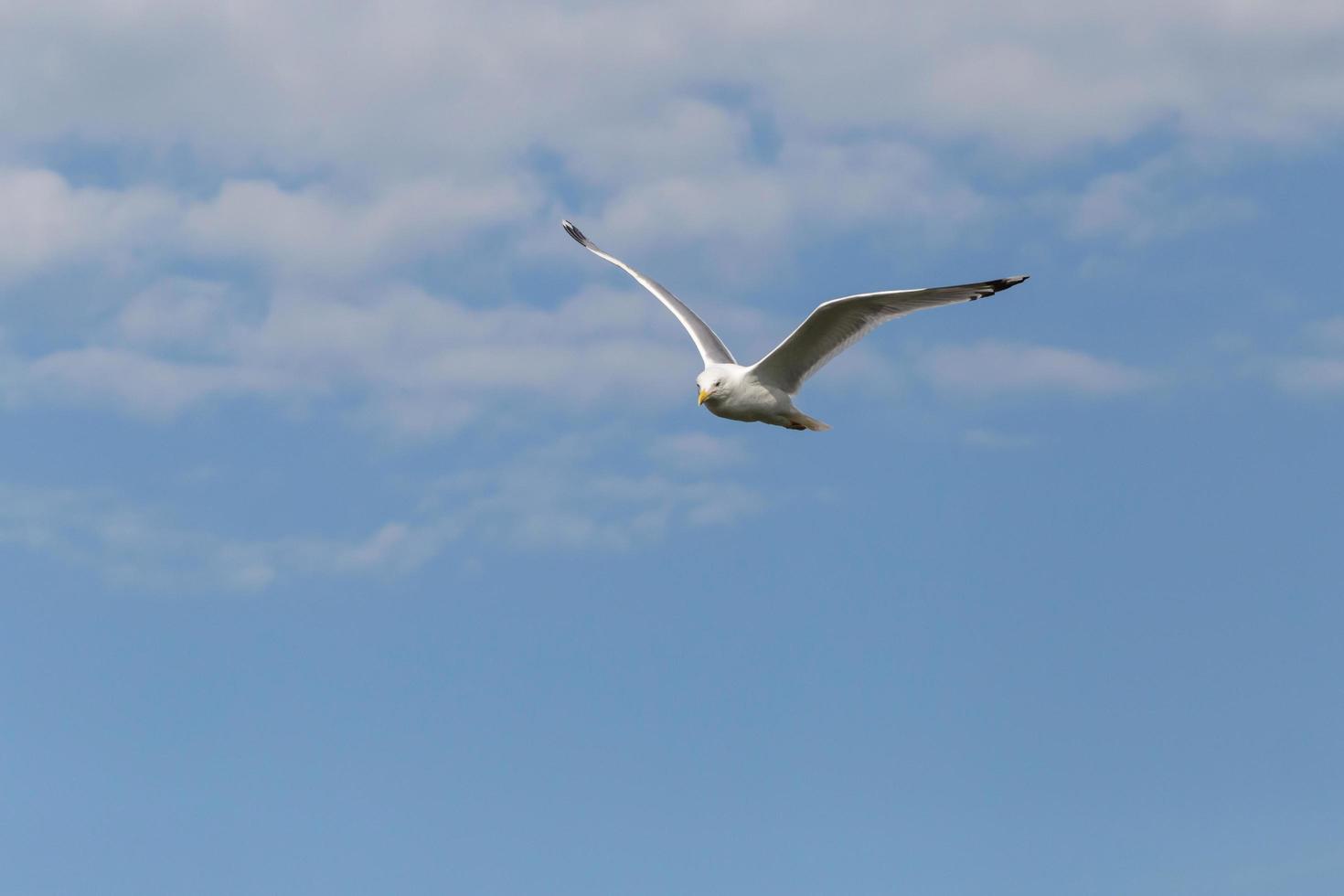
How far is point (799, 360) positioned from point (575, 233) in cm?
1368

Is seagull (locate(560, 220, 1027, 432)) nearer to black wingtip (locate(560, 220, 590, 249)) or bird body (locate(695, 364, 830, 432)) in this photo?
bird body (locate(695, 364, 830, 432))

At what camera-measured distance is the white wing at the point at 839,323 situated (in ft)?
77.0

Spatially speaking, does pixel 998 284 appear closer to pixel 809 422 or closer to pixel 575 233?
pixel 809 422

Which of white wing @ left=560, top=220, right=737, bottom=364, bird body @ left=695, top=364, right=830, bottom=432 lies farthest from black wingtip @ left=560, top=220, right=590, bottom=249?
bird body @ left=695, top=364, right=830, bottom=432

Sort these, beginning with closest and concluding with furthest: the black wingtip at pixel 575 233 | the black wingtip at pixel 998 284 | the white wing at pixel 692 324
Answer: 1. the black wingtip at pixel 998 284
2. the white wing at pixel 692 324
3. the black wingtip at pixel 575 233

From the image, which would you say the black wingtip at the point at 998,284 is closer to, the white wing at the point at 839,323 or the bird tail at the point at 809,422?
the white wing at the point at 839,323

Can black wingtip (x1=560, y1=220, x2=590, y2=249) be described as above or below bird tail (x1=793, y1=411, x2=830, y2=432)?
above

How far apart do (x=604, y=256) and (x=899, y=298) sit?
1154cm

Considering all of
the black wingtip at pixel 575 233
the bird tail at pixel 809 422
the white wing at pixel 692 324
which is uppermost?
the black wingtip at pixel 575 233

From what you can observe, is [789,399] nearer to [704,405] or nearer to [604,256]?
[704,405]

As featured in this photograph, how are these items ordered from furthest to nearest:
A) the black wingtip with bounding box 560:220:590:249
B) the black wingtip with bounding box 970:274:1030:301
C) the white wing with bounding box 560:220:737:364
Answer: the black wingtip with bounding box 560:220:590:249
the white wing with bounding box 560:220:737:364
the black wingtip with bounding box 970:274:1030:301

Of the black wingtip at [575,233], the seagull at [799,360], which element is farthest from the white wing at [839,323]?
the black wingtip at [575,233]

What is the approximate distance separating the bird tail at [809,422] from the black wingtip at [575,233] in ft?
41.2

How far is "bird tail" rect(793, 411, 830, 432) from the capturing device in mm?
25656
